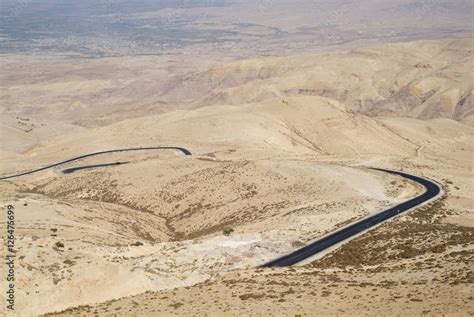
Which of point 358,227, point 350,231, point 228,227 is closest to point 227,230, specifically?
point 228,227

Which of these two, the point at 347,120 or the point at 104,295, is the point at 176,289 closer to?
the point at 104,295

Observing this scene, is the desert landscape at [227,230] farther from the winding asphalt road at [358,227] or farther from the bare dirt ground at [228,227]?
the winding asphalt road at [358,227]

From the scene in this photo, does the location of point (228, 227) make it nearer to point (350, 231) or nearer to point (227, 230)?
point (227, 230)

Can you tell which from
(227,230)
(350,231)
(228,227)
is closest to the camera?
(350,231)

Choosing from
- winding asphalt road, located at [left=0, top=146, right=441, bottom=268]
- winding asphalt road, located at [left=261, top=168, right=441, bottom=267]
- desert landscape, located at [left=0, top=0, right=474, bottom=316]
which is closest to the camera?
desert landscape, located at [left=0, top=0, right=474, bottom=316]

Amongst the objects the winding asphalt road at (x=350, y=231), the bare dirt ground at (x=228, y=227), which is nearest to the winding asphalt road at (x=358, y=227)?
the winding asphalt road at (x=350, y=231)

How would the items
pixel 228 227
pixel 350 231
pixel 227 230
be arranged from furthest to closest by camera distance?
pixel 228 227 → pixel 227 230 → pixel 350 231

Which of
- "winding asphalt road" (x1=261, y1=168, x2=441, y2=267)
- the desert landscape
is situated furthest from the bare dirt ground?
"winding asphalt road" (x1=261, y1=168, x2=441, y2=267)

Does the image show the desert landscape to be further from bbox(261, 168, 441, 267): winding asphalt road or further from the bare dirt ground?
bbox(261, 168, 441, 267): winding asphalt road
